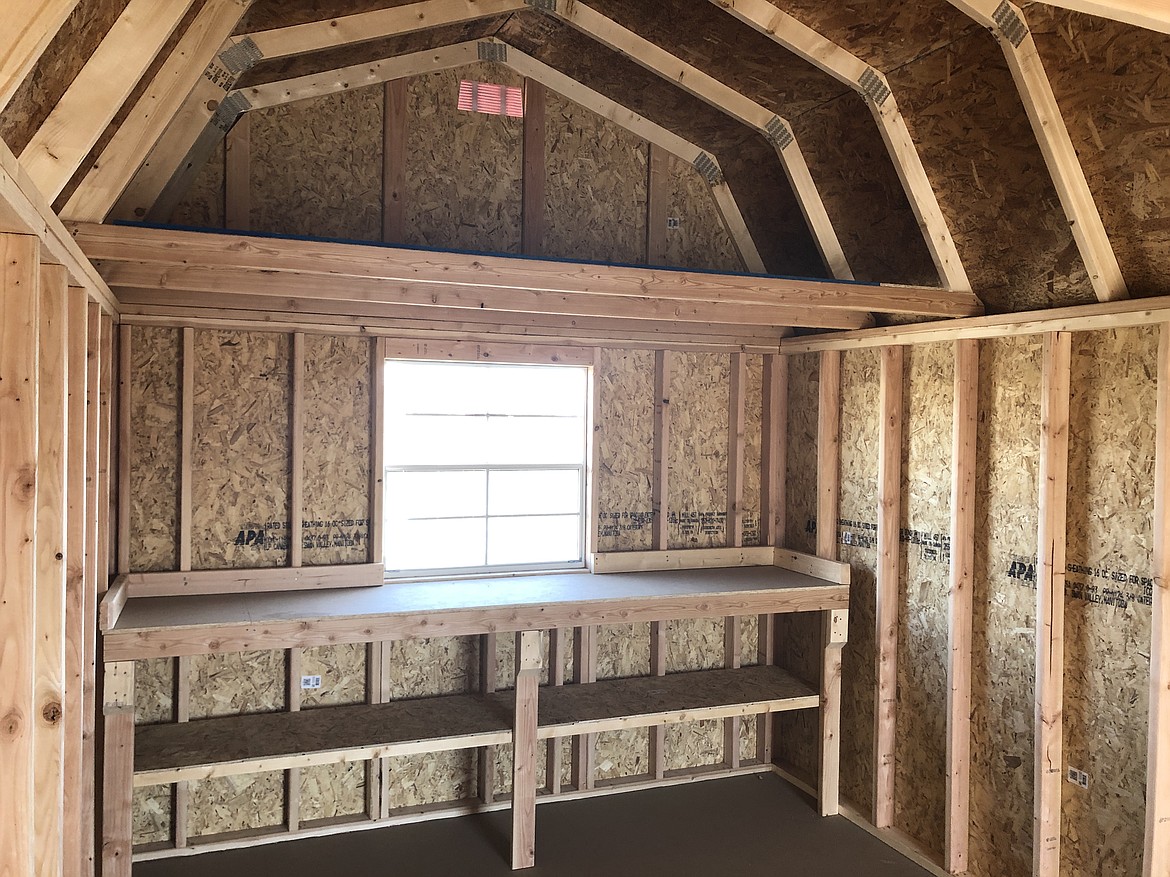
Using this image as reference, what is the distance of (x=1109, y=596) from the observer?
362 centimetres

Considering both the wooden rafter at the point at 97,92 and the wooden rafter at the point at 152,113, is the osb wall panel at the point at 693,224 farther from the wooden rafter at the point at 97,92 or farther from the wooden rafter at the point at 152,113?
the wooden rafter at the point at 97,92

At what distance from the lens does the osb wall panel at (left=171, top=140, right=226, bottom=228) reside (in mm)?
4266

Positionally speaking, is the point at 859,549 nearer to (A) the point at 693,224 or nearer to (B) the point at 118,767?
(A) the point at 693,224

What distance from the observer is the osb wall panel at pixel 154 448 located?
4.32 metres

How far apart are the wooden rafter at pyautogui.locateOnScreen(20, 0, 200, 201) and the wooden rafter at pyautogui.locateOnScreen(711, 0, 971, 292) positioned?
2.14m

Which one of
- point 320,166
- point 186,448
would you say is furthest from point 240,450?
point 320,166

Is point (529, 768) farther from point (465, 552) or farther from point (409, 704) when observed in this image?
point (465, 552)

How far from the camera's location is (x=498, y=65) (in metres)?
4.77

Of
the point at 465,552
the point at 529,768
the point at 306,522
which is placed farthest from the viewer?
the point at 465,552

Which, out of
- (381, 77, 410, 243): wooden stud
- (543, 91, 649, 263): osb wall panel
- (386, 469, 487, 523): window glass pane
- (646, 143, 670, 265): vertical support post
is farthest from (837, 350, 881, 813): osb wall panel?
(381, 77, 410, 243): wooden stud

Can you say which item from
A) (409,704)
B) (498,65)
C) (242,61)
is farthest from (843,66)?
(409,704)

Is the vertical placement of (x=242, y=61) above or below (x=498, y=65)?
below

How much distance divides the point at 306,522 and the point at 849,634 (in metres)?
3.16

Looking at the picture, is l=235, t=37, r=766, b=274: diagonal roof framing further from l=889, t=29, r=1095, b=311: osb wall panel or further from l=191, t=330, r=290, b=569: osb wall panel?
l=889, t=29, r=1095, b=311: osb wall panel
